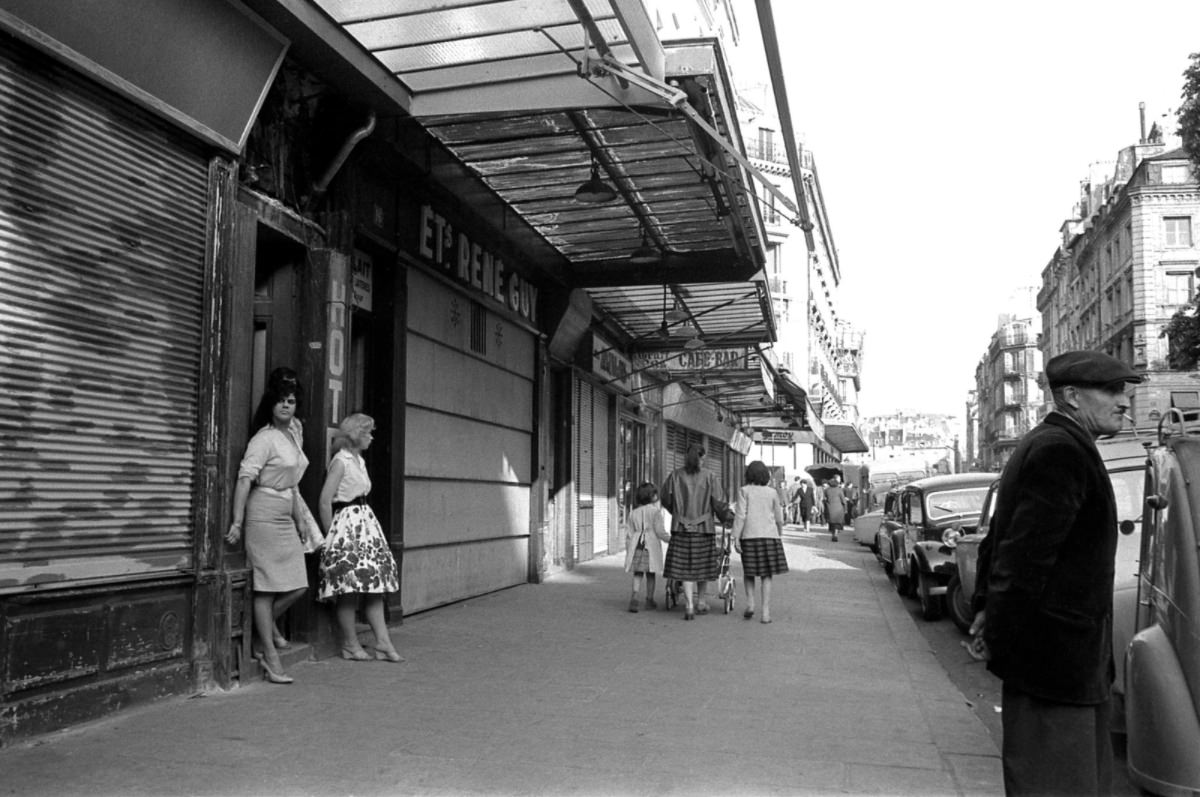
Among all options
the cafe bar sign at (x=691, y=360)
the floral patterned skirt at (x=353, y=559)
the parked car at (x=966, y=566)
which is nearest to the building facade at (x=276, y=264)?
the floral patterned skirt at (x=353, y=559)

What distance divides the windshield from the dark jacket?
995 centimetres

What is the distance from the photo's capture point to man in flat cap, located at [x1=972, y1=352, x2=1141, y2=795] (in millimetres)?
3176

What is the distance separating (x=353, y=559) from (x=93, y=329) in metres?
2.56

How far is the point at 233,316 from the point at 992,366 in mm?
126272

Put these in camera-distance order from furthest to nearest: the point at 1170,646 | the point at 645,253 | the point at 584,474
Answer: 1. the point at 584,474
2. the point at 645,253
3. the point at 1170,646

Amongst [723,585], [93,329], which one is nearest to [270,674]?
[93,329]

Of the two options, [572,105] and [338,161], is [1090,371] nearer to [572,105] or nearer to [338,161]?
[572,105]

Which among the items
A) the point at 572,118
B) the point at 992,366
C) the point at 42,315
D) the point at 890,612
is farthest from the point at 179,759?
the point at 992,366

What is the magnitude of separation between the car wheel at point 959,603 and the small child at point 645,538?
287cm

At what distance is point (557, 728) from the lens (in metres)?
5.80

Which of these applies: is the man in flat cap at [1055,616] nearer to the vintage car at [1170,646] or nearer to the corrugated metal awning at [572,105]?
the vintage car at [1170,646]

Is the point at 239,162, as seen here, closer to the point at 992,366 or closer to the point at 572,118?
the point at 572,118

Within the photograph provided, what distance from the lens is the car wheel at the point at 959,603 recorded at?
9891 millimetres

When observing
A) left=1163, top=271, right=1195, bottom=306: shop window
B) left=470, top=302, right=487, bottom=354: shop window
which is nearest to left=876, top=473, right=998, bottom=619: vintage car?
left=470, top=302, right=487, bottom=354: shop window
